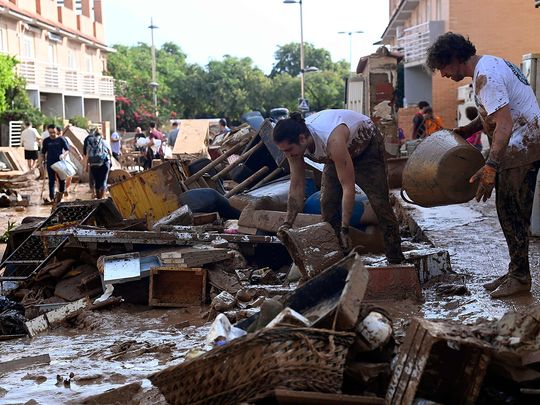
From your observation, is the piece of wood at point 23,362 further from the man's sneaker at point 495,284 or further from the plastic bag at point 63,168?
the plastic bag at point 63,168

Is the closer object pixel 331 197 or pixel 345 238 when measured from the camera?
pixel 345 238

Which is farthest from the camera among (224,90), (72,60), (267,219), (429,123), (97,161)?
(224,90)

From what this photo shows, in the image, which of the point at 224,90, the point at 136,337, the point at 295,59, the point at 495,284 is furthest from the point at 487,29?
the point at 295,59

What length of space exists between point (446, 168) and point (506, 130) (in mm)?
881

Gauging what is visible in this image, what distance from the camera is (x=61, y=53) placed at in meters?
50.9

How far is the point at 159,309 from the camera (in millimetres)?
7160

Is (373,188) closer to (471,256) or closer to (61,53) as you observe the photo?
(471,256)

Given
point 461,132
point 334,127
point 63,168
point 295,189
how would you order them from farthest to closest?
point 63,168
point 295,189
point 461,132
point 334,127

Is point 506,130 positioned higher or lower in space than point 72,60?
lower

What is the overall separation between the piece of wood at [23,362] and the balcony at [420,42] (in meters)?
31.6

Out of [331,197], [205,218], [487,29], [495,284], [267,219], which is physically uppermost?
[487,29]

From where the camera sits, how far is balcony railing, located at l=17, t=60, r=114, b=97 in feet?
142

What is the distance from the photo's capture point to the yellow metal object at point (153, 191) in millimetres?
10352

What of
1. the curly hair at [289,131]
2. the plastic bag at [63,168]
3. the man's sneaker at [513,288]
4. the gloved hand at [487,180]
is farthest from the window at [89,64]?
the gloved hand at [487,180]
